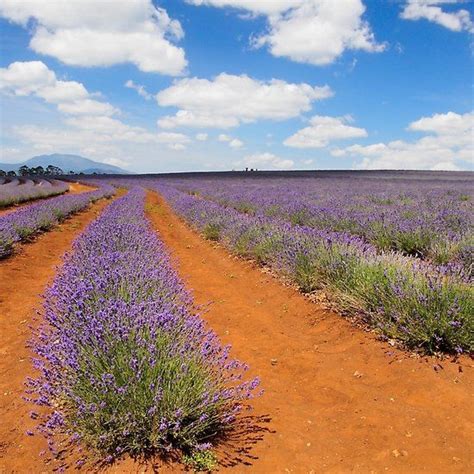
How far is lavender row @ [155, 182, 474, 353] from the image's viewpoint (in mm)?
3520

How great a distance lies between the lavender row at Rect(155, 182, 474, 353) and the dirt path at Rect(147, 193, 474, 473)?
0.69ft

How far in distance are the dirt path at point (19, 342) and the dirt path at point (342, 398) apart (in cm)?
131

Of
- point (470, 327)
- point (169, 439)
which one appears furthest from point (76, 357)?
point (470, 327)

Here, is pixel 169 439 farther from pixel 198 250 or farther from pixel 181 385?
pixel 198 250

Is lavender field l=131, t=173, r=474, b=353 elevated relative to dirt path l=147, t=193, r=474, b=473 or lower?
elevated

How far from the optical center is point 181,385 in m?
2.53

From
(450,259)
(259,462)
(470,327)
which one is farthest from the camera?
(450,259)

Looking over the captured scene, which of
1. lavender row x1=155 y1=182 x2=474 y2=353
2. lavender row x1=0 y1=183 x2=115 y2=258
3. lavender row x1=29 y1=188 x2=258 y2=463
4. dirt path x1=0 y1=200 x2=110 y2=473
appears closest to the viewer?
lavender row x1=29 y1=188 x2=258 y2=463

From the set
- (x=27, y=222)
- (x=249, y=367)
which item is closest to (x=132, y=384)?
(x=249, y=367)

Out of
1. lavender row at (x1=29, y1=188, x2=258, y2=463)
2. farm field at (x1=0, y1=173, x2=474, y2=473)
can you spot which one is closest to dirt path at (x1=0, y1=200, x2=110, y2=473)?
farm field at (x1=0, y1=173, x2=474, y2=473)

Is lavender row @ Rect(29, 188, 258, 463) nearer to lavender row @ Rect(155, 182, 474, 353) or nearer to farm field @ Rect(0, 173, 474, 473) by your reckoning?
farm field @ Rect(0, 173, 474, 473)

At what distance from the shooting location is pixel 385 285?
412cm

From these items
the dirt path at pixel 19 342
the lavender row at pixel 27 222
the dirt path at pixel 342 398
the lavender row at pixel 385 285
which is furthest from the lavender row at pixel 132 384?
the lavender row at pixel 27 222

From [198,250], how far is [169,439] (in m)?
6.76
